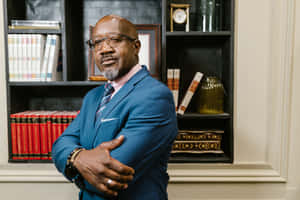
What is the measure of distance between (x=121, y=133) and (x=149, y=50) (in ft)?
2.83

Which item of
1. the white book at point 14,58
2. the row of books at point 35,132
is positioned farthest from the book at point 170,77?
the white book at point 14,58

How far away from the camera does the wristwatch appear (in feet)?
3.10

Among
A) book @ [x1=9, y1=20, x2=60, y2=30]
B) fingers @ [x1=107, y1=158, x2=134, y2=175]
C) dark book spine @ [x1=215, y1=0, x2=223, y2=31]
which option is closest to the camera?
fingers @ [x1=107, y1=158, x2=134, y2=175]

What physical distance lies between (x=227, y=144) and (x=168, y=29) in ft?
3.05

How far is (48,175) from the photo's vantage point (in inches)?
66.0

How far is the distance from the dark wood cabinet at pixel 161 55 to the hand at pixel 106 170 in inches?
30.6

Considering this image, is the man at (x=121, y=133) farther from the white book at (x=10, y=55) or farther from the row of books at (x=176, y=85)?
the white book at (x=10, y=55)

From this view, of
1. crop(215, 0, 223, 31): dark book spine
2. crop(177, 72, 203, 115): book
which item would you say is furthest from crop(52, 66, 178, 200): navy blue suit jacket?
crop(215, 0, 223, 31): dark book spine

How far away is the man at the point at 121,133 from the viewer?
34.0 inches

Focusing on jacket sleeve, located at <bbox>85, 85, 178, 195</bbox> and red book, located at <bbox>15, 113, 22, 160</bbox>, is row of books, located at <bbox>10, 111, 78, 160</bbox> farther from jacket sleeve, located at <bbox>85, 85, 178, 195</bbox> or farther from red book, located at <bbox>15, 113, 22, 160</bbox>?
jacket sleeve, located at <bbox>85, 85, 178, 195</bbox>

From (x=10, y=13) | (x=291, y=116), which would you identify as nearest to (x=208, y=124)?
(x=291, y=116)

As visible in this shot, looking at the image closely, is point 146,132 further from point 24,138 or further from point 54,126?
point 24,138

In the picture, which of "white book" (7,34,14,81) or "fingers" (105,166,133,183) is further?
"white book" (7,34,14,81)

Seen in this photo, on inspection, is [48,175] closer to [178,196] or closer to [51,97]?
[51,97]
